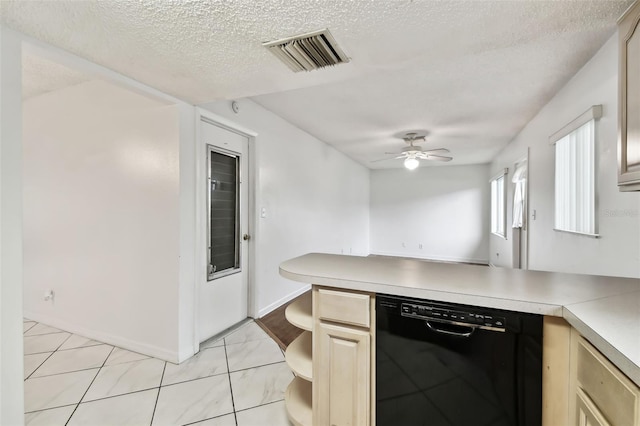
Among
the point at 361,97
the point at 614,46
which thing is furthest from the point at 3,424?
the point at 614,46

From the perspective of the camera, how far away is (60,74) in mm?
2541

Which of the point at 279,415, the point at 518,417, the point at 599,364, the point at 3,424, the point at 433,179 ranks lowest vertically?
the point at 279,415

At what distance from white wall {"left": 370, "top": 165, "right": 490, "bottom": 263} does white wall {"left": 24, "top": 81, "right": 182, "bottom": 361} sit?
6122 millimetres

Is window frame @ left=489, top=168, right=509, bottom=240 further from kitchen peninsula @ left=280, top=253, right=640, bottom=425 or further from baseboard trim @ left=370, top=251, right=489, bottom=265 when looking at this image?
kitchen peninsula @ left=280, top=253, right=640, bottom=425

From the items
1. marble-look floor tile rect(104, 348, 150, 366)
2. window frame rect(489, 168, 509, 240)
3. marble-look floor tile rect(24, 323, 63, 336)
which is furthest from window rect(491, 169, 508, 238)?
marble-look floor tile rect(24, 323, 63, 336)

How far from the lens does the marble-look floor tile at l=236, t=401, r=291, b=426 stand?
167 centimetres

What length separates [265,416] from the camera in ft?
5.65

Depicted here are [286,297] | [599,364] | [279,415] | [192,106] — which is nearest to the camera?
[599,364]

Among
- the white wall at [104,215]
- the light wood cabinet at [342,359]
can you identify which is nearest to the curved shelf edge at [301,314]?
the light wood cabinet at [342,359]

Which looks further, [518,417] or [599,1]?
[599,1]

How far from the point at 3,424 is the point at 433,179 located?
7.56 m

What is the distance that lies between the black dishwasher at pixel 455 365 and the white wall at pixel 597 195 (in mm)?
1173

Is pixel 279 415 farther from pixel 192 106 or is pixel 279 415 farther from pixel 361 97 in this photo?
pixel 361 97

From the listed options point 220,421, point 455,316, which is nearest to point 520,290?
point 455,316
